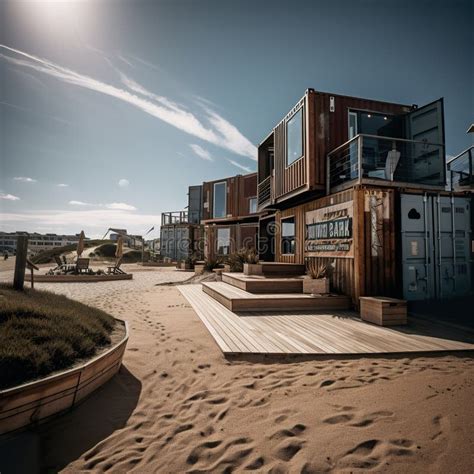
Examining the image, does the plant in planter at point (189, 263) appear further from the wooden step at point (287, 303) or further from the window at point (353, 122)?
the window at point (353, 122)

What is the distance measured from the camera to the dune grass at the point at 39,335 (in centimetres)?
245

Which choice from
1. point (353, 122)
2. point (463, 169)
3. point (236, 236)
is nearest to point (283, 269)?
point (353, 122)

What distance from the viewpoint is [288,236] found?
11461 mm

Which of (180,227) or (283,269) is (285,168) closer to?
(283,269)

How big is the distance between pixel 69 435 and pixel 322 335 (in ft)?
13.1

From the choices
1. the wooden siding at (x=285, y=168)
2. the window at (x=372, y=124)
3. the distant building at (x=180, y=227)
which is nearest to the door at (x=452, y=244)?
the window at (x=372, y=124)

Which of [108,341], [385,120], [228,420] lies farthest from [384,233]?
[108,341]

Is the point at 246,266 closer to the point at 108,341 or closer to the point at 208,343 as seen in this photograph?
the point at 208,343

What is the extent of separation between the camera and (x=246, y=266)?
10.2m

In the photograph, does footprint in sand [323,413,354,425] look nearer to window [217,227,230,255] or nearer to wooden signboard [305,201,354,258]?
wooden signboard [305,201,354,258]

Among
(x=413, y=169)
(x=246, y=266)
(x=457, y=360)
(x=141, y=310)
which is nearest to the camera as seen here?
(x=457, y=360)

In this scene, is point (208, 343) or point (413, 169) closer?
point (208, 343)

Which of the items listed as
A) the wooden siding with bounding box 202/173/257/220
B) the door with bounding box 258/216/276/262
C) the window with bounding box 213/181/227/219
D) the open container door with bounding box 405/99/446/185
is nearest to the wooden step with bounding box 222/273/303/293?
the open container door with bounding box 405/99/446/185

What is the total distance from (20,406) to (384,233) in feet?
24.0
